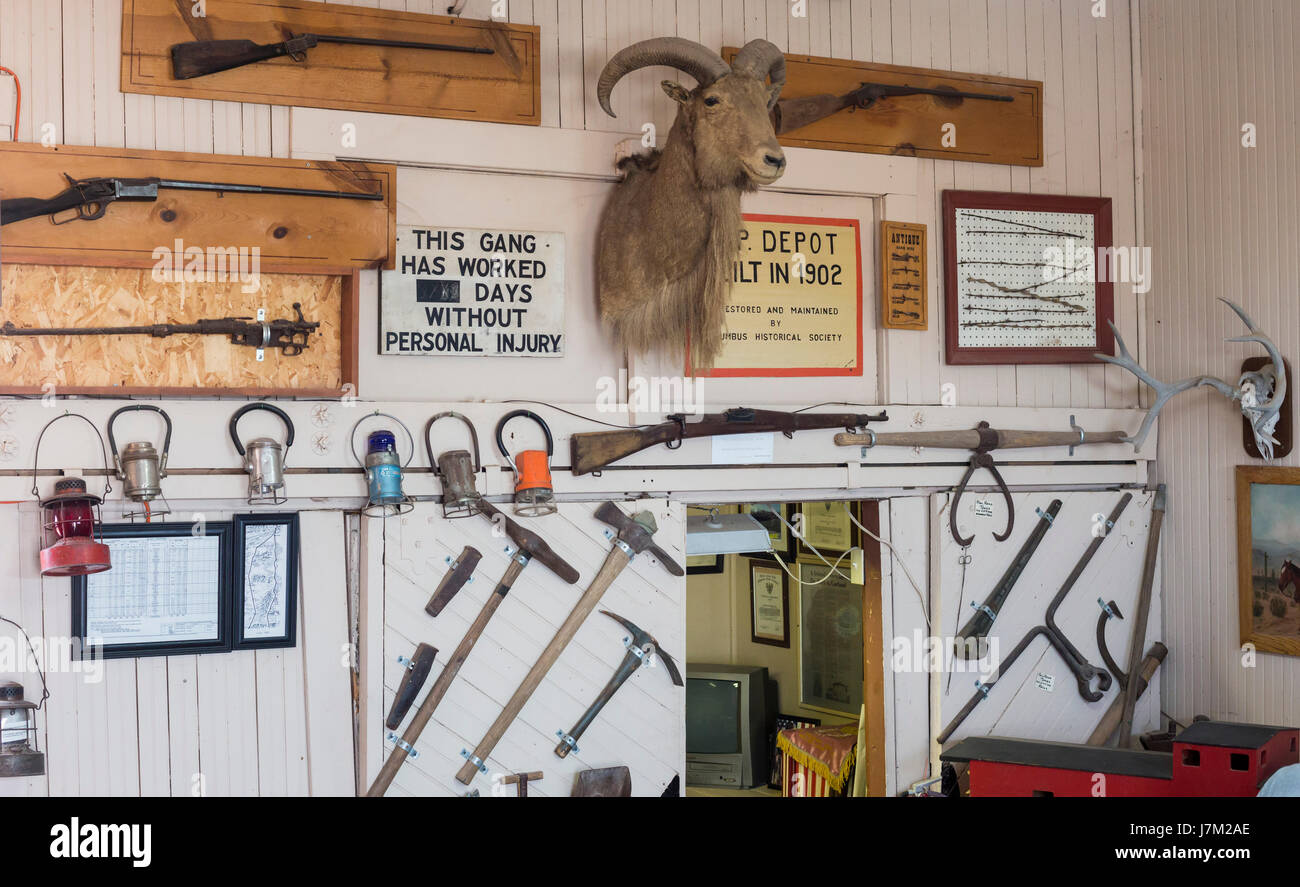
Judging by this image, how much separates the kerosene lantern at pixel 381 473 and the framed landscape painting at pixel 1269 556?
123 inches

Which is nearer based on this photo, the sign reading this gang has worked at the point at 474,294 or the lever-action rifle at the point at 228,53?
the lever-action rifle at the point at 228,53

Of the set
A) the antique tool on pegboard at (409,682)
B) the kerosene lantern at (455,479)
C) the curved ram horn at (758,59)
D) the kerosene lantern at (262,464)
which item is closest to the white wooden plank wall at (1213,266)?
the curved ram horn at (758,59)

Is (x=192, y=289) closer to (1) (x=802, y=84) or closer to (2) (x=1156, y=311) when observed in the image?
(1) (x=802, y=84)

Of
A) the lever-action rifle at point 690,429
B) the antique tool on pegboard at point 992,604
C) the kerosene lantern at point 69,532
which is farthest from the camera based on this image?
the antique tool on pegboard at point 992,604

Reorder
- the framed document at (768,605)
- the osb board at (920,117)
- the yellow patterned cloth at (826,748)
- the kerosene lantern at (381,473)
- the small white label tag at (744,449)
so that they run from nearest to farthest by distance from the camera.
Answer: the kerosene lantern at (381,473), the small white label tag at (744,449), the osb board at (920,117), the yellow patterned cloth at (826,748), the framed document at (768,605)

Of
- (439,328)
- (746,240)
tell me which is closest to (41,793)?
(439,328)

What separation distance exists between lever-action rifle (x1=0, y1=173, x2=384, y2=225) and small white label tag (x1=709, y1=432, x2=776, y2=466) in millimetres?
1802

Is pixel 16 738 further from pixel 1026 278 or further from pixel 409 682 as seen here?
pixel 1026 278

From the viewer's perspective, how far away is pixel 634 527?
12.4 ft

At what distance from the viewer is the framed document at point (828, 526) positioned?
16.9ft

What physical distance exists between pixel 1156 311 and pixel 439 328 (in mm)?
2998

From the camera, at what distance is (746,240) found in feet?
13.4

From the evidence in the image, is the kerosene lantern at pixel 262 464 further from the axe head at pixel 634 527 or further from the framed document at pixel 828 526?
the framed document at pixel 828 526

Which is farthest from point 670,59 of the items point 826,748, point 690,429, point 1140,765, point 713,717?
point 713,717
